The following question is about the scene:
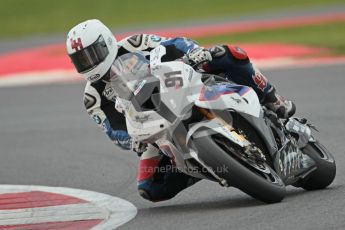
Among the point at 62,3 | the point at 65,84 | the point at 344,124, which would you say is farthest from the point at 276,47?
the point at 62,3

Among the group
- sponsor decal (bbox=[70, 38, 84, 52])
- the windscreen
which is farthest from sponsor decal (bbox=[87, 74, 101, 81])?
sponsor decal (bbox=[70, 38, 84, 52])

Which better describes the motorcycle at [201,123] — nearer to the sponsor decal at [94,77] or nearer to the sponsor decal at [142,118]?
the sponsor decal at [142,118]

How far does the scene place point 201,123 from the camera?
20.5 feet

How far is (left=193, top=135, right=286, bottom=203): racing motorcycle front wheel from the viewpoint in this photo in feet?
20.2

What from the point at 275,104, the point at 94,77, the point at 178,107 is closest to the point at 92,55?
the point at 94,77

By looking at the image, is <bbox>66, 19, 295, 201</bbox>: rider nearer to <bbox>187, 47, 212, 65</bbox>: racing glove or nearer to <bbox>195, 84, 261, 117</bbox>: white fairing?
<bbox>187, 47, 212, 65</bbox>: racing glove

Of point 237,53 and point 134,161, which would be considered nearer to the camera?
point 237,53

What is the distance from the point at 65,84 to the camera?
18531mm

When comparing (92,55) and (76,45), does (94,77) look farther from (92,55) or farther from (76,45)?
(76,45)

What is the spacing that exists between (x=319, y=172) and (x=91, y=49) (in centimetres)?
218

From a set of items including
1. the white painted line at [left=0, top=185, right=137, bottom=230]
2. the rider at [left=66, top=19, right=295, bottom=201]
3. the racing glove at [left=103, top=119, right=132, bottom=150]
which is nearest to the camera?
the rider at [left=66, top=19, right=295, bottom=201]

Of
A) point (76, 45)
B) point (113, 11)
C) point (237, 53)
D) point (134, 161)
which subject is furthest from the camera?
point (113, 11)

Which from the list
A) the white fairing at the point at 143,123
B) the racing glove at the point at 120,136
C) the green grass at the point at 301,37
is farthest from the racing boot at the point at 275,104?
the green grass at the point at 301,37

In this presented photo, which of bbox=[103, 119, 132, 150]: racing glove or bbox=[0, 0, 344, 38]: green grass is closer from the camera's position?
bbox=[103, 119, 132, 150]: racing glove
